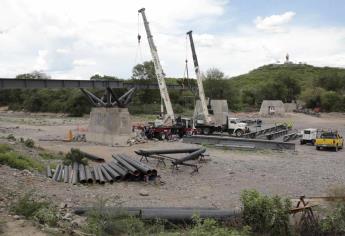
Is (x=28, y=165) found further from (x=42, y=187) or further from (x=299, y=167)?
(x=299, y=167)

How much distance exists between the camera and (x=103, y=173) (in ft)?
72.1

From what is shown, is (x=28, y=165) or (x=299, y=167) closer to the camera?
(x=28, y=165)

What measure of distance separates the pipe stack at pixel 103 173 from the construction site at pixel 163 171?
1.9 inches

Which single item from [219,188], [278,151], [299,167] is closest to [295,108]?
[278,151]

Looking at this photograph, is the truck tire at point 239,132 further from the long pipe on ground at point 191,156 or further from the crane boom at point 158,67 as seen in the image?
the long pipe on ground at point 191,156

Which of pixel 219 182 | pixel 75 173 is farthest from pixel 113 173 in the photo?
pixel 219 182

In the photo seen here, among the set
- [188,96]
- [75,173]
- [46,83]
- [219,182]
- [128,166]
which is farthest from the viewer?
[188,96]

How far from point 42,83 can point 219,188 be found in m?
30.6

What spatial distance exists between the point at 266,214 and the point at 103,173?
1108 cm

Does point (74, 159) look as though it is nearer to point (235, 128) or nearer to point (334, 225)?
point (334, 225)

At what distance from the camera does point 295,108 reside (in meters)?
97.4

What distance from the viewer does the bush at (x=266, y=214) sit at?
12.6m

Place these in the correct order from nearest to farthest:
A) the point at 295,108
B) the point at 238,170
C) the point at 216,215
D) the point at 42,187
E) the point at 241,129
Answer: the point at 216,215 < the point at 42,187 < the point at 238,170 < the point at 241,129 < the point at 295,108

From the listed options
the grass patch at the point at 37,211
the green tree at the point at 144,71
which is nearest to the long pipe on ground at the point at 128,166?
the grass patch at the point at 37,211
